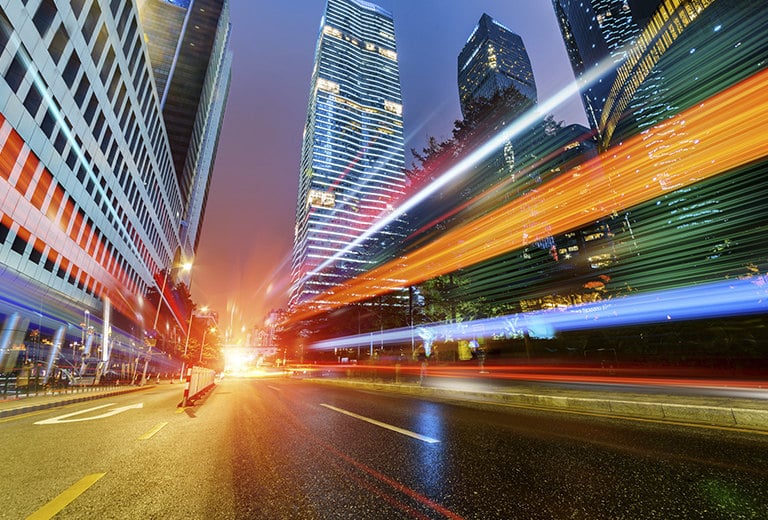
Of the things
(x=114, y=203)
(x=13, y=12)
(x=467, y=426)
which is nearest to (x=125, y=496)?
(x=467, y=426)

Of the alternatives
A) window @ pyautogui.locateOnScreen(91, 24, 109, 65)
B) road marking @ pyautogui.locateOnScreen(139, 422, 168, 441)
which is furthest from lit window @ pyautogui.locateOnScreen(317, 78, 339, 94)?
road marking @ pyautogui.locateOnScreen(139, 422, 168, 441)

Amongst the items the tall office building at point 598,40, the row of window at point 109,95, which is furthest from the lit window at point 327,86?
the row of window at point 109,95

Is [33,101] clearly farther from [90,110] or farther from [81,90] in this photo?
[90,110]

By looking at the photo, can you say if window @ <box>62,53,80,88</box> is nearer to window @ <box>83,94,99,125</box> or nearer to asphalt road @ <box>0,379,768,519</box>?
window @ <box>83,94,99,125</box>

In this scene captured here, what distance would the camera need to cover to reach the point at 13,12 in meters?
18.6

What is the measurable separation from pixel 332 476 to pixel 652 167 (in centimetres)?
2467

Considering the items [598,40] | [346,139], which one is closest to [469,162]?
[598,40]

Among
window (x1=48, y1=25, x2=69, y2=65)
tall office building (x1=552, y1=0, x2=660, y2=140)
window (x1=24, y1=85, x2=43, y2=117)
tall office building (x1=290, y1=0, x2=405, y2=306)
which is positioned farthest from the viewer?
tall office building (x1=290, y1=0, x2=405, y2=306)

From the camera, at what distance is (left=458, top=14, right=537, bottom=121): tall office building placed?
84.3 m

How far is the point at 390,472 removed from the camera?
3068 millimetres

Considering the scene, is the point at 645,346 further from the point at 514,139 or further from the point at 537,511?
the point at 537,511

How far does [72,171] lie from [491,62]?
107 metres

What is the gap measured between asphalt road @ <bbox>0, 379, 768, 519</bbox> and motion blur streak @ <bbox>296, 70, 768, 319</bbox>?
56.4 ft

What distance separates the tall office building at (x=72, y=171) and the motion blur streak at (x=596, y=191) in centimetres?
2385
